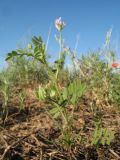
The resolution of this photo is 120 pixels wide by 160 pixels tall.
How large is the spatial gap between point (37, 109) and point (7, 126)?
0.54 m

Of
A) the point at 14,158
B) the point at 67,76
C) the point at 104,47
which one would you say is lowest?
the point at 14,158

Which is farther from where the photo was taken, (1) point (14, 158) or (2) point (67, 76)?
(2) point (67, 76)

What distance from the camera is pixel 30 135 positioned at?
7.59 ft

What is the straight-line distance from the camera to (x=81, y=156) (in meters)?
2.08

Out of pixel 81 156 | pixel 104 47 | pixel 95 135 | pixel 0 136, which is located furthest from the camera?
pixel 104 47

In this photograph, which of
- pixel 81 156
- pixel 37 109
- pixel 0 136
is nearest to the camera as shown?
pixel 81 156

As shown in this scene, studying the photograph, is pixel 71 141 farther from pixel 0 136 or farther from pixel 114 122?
pixel 114 122

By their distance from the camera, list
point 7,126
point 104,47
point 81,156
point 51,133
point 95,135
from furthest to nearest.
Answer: point 104,47 < point 7,126 < point 51,133 < point 81,156 < point 95,135

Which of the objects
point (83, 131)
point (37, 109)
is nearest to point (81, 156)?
point (83, 131)

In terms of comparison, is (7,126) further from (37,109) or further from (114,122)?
(114,122)

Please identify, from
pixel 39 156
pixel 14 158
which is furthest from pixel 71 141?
pixel 14 158

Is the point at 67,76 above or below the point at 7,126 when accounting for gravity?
above

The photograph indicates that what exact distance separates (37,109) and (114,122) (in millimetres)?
794

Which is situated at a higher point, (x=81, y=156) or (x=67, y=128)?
(x=67, y=128)
